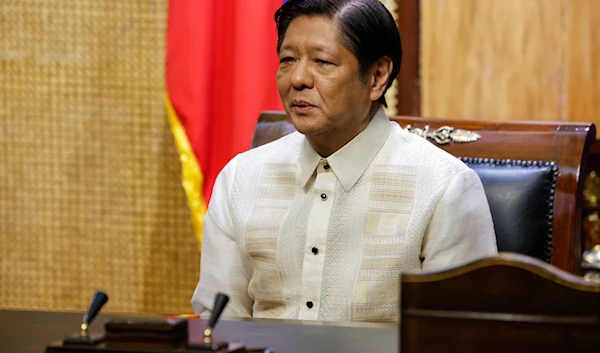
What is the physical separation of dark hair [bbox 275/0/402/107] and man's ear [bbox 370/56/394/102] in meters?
0.02

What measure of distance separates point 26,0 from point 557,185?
2.31 meters

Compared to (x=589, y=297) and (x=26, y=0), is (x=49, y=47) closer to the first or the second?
(x=26, y=0)

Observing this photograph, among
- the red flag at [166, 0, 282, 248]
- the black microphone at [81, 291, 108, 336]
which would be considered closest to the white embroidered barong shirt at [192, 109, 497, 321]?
the black microphone at [81, 291, 108, 336]

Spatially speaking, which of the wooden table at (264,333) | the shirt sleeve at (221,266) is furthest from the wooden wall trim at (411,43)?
the wooden table at (264,333)

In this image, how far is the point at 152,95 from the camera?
134 inches

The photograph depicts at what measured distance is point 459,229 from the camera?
1.82 meters

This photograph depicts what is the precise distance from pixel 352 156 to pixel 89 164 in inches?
69.2

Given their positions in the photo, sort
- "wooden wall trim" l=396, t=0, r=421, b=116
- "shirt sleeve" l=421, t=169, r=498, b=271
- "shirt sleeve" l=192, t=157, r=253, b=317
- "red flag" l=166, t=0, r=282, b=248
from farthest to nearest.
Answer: "wooden wall trim" l=396, t=0, r=421, b=116, "red flag" l=166, t=0, r=282, b=248, "shirt sleeve" l=192, t=157, r=253, b=317, "shirt sleeve" l=421, t=169, r=498, b=271

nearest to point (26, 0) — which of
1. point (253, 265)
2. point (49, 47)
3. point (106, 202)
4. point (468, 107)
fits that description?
point (49, 47)

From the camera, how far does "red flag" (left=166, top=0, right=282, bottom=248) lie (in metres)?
3.11

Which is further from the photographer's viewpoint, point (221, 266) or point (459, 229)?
point (221, 266)

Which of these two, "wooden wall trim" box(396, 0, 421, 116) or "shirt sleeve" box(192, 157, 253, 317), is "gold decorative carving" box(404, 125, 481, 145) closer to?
"shirt sleeve" box(192, 157, 253, 317)

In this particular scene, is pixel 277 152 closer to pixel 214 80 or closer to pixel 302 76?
pixel 302 76

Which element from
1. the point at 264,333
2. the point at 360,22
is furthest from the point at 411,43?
the point at 264,333
